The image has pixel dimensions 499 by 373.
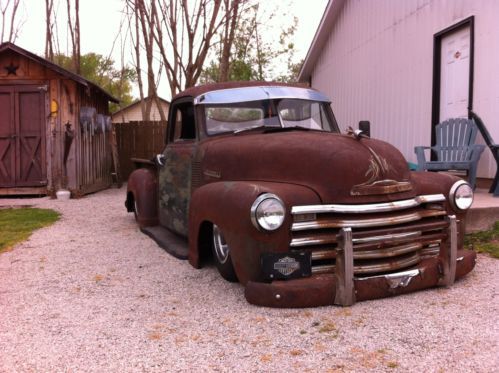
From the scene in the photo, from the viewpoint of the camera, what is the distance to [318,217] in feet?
11.5

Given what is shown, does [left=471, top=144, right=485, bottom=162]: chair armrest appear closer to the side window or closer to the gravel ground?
the gravel ground

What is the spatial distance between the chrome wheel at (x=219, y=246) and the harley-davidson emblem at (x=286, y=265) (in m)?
0.77

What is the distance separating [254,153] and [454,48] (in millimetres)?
5732

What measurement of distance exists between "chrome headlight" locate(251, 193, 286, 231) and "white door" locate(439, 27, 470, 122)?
5736mm

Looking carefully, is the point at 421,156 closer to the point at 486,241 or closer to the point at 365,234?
the point at 486,241

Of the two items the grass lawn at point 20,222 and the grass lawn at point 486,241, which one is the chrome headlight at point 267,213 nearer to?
the grass lawn at point 486,241

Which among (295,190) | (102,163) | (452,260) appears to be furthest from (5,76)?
(452,260)

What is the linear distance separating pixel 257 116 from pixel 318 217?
5.77 feet

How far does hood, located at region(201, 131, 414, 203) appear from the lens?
3.61 meters

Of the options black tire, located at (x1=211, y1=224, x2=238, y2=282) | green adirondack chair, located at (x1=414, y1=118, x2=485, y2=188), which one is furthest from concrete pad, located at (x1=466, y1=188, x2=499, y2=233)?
black tire, located at (x1=211, y1=224, x2=238, y2=282)

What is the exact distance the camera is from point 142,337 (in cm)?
311

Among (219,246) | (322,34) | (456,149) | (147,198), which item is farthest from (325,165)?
(322,34)

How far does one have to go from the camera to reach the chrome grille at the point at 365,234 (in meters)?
3.43

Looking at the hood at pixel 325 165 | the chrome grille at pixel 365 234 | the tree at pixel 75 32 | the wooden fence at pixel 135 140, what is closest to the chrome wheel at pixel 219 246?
the hood at pixel 325 165
